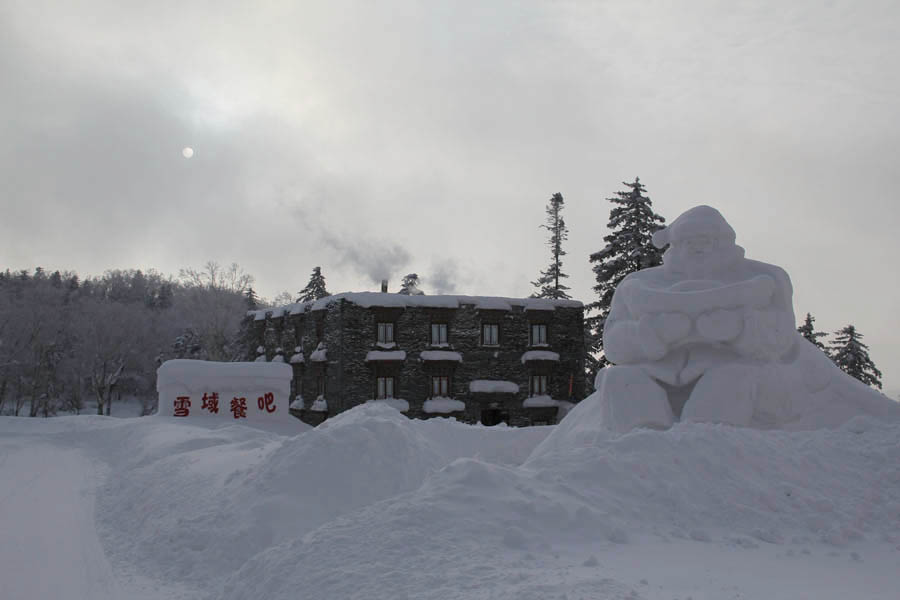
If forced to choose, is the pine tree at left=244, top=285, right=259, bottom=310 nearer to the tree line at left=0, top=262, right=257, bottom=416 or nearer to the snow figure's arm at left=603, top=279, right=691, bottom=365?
the tree line at left=0, top=262, right=257, bottom=416

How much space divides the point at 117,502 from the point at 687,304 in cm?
849

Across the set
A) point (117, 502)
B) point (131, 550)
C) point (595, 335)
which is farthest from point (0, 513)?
point (595, 335)

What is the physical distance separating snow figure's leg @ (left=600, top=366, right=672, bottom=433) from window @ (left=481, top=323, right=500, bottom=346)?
2079 centimetres

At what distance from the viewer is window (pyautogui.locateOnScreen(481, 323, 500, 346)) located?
1211 inches

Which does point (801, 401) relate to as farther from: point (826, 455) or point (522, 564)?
point (522, 564)

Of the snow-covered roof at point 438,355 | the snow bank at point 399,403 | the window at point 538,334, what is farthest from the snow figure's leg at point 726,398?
the window at point 538,334

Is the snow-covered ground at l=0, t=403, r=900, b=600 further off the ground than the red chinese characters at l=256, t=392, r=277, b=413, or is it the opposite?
the red chinese characters at l=256, t=392, r=277, b=413

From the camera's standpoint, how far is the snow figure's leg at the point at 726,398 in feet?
30.4

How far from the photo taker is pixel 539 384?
1235 inches

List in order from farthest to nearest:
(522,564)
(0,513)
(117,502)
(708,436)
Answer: (117,502)
(0,513)
(708,436)
(522,564)

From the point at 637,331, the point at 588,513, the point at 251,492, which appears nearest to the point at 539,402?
the point at 637,331

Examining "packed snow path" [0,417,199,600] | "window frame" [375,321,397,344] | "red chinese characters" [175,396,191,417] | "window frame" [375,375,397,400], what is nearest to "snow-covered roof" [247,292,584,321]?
"window frame" [375,321,397,344]

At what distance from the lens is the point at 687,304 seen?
31.9ft

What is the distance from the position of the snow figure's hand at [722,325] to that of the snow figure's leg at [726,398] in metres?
0.43
